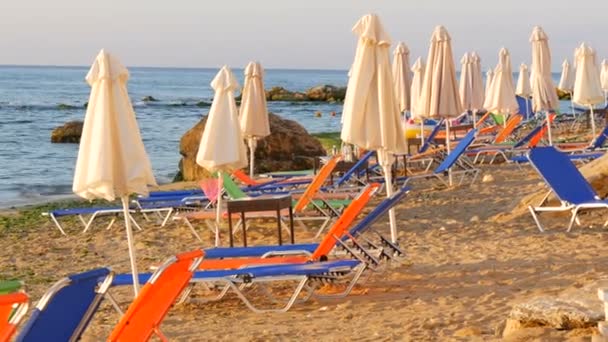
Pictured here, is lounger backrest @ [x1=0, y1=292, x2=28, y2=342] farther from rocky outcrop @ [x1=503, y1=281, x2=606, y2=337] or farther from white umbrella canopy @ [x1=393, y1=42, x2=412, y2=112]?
white umbrella canopy @ [x1=393, y1=42, x2=412, y2=112]

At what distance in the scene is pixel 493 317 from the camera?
19.0 ft

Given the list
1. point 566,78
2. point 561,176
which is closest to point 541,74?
point 561,176

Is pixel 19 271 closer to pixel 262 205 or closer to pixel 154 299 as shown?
pixel 262 205

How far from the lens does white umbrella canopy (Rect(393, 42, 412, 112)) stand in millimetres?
17891

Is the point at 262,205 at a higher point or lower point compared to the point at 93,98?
lower

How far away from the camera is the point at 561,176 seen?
866cm

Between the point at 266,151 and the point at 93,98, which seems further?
the point at 266,151

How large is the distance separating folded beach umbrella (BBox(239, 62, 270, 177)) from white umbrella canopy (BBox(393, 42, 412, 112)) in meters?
5.08

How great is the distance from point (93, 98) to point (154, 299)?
2.17 metres

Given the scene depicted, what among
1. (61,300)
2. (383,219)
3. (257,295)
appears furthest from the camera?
(383,219)

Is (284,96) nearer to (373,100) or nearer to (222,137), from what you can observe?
(222,137)

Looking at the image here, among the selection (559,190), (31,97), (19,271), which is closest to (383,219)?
(559,190)

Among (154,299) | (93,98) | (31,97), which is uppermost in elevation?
(93,98)

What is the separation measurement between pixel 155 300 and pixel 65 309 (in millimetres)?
506
